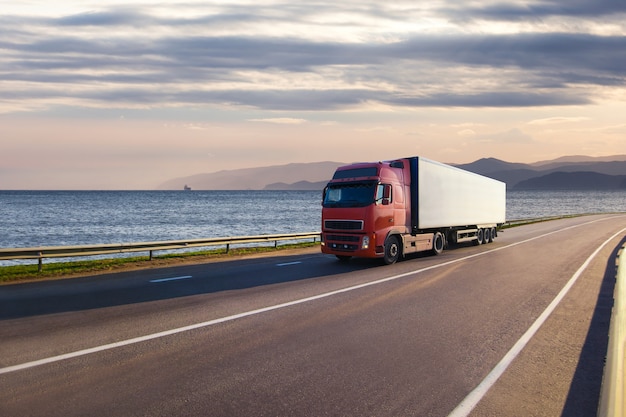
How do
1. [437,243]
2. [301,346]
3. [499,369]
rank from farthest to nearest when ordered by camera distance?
[437,243] → [301,346] → [499,369]

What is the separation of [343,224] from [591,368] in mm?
A: 11476

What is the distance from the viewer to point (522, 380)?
6.41 m

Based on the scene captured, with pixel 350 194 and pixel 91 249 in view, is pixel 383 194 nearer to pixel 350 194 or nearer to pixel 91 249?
pixel 350 194

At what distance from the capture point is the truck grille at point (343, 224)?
17.5 meters

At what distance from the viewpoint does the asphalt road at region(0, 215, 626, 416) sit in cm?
559

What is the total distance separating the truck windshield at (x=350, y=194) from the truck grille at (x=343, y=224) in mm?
573

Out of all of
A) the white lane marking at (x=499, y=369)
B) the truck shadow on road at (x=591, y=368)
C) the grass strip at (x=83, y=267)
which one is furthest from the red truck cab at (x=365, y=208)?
the truck shadow on road at (x=591, y=368)

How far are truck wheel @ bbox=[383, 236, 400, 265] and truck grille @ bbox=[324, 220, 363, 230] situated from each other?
1302 mm

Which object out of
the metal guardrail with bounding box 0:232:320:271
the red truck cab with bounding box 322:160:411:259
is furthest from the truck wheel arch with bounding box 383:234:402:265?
the metal guardrail with bounding box 0:232:320:271

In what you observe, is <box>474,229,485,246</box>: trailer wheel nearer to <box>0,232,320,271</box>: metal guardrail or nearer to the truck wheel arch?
the truck wheel arch

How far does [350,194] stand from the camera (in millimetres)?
18219

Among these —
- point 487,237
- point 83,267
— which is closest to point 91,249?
point 83,267

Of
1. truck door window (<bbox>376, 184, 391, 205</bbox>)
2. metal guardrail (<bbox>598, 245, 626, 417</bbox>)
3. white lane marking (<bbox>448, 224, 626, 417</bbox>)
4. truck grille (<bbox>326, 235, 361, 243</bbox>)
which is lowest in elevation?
white lane marking (<bbox>448, 224, 626, 417</bbox>)

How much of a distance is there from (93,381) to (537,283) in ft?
38.2
